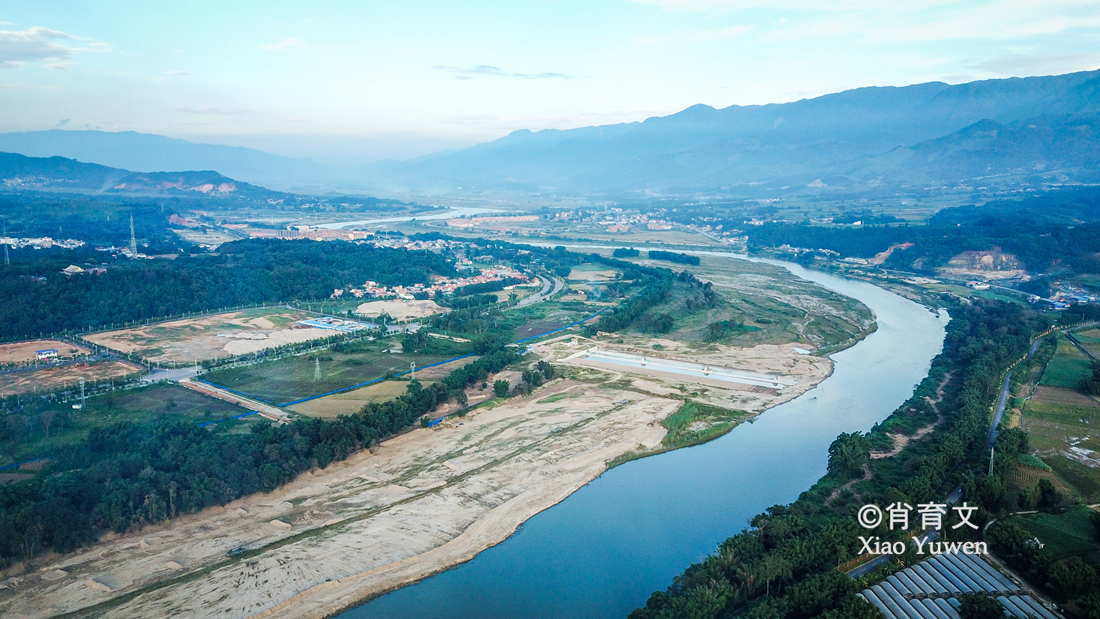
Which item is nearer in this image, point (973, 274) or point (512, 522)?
point (512, 522)

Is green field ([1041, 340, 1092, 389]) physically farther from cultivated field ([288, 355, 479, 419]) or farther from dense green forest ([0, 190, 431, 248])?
dense green forest ([0, 190, 431, 248])

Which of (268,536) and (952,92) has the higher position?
(952,92)

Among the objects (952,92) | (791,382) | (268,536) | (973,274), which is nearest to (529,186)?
(952,92)

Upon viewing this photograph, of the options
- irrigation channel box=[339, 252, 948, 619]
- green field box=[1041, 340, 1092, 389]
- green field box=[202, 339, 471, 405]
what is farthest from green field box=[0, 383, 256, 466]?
green field box=[1041, 340, 1092, 389]

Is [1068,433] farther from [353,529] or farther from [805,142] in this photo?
[805,142]

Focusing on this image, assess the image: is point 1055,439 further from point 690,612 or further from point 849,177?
point 849,177

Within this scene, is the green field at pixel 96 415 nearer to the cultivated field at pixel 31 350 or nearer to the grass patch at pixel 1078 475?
the cultivated field at pixel 31 350

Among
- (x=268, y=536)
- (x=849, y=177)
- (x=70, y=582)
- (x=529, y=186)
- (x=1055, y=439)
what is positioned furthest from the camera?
(x=529, y=186)

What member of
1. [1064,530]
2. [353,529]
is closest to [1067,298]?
[1064,530]
